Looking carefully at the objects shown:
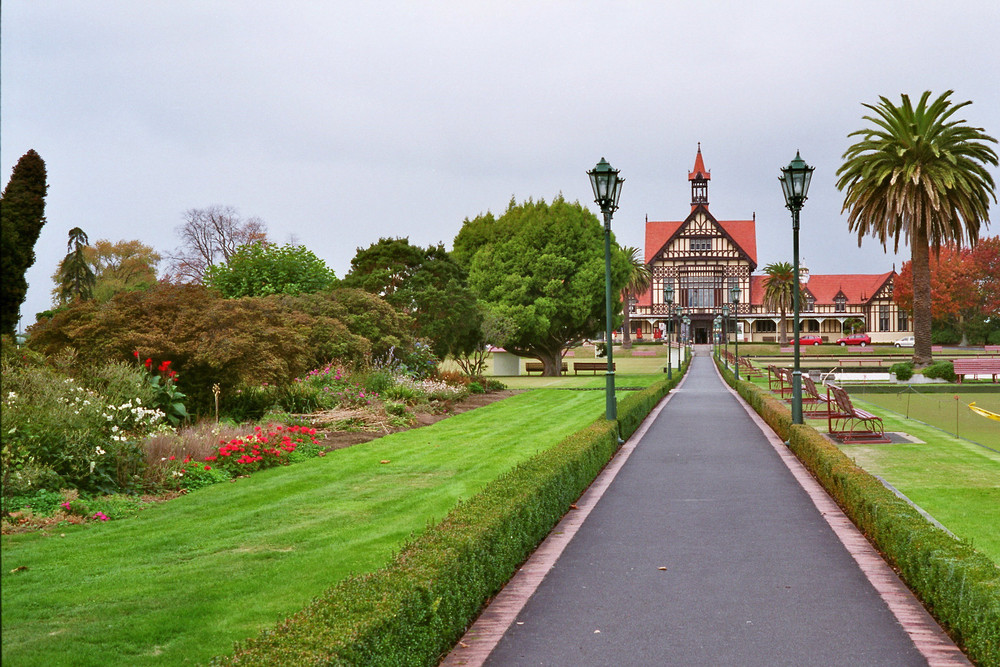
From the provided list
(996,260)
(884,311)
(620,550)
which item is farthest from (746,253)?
(620,550)

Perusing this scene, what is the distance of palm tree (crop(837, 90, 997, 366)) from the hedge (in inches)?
1396

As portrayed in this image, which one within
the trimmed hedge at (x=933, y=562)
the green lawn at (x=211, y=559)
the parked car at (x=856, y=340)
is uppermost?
the parked car at (x=856, y=340)

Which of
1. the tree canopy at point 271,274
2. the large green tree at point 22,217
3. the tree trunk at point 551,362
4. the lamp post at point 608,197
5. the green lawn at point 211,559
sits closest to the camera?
the green lawn at point 211,559

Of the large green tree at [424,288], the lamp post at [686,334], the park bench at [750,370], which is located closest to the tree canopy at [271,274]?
the large green tree at [424,288]

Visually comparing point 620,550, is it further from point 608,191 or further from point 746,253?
point 746,253

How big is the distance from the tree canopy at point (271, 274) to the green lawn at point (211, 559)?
20.1m

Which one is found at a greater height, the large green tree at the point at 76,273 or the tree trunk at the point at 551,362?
the large green tree at the point at 76,273

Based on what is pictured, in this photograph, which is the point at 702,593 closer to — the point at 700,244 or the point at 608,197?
the point at 608,197

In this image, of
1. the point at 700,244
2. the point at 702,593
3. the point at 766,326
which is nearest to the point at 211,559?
the point at 702,593

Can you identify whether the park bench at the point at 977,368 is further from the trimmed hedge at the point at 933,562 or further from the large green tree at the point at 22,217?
the large green tree at the point at 22,217

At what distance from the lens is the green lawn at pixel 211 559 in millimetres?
5586

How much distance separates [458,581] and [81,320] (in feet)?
43.1

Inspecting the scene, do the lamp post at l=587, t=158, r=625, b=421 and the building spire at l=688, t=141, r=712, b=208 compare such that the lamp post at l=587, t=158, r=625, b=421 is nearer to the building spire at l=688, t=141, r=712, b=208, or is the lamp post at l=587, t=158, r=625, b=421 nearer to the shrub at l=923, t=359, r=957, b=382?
the shrub at l=923, t=359, r=957, b=382

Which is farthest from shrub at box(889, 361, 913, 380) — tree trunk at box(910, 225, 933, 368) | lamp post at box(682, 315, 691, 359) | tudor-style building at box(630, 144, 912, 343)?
tudor-style building at box(630, 144, 912, 343)
